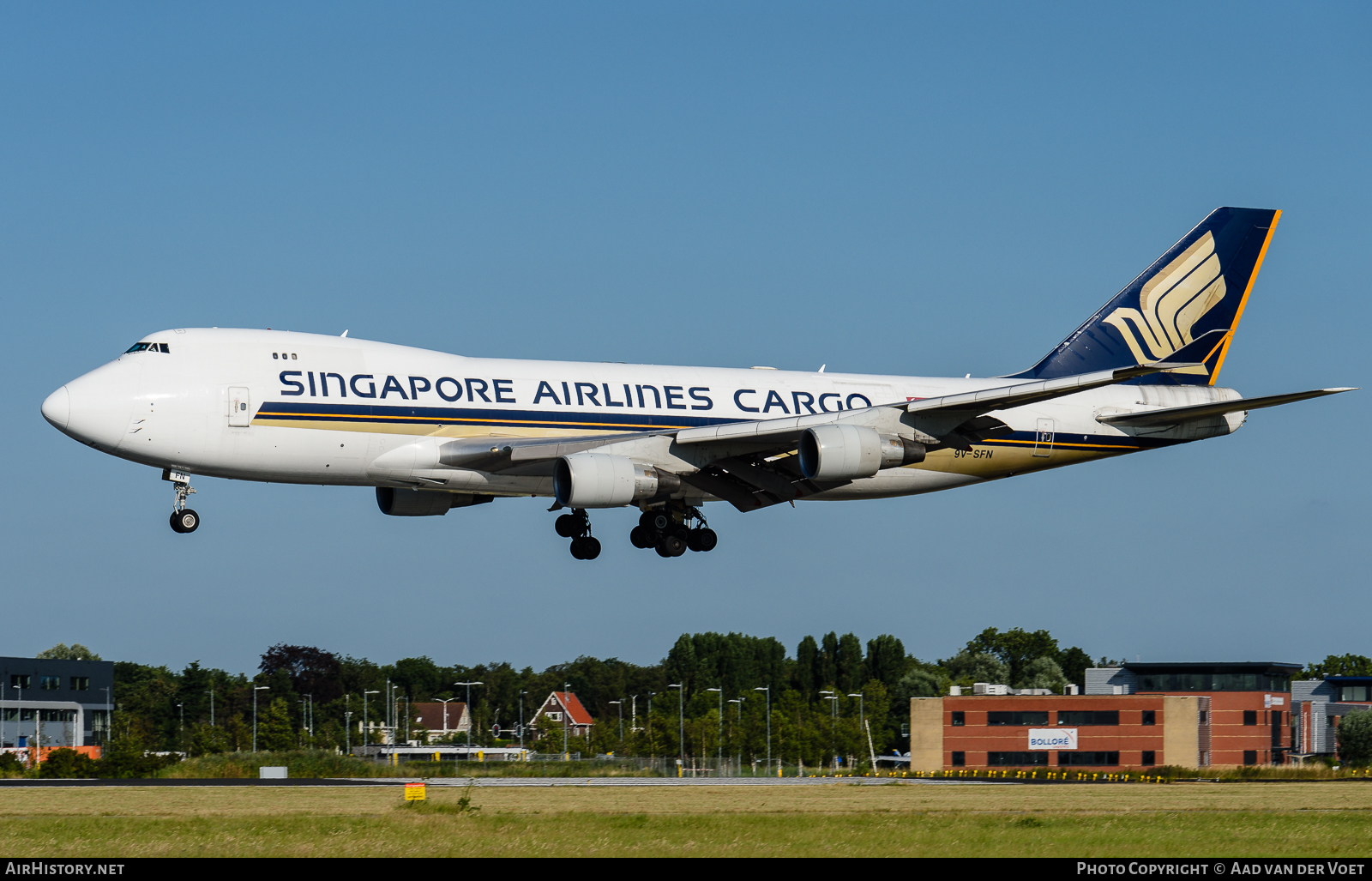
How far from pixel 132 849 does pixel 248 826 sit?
5690 millimetres

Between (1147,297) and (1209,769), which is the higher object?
Result: (1147,297)

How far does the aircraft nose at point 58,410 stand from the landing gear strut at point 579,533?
15325 millimetres

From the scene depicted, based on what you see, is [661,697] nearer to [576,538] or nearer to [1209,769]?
[1209,769]

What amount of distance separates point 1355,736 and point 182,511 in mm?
78429

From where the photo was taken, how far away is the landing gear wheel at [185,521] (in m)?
41.2

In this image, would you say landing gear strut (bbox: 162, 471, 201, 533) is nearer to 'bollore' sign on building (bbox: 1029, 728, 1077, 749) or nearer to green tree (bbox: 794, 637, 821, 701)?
'bollore' sign on building (bbox: 1029, 728, 1077, 749)

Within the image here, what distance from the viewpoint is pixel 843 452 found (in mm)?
41562

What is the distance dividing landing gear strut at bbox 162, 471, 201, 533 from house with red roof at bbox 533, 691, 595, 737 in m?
123

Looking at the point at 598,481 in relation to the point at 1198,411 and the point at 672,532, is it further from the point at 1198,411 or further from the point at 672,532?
the point at 1198,411

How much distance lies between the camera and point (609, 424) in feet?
144

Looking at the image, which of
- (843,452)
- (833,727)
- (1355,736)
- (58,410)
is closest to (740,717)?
(833,727)

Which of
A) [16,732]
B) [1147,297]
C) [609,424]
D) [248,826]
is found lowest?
[16,732]
